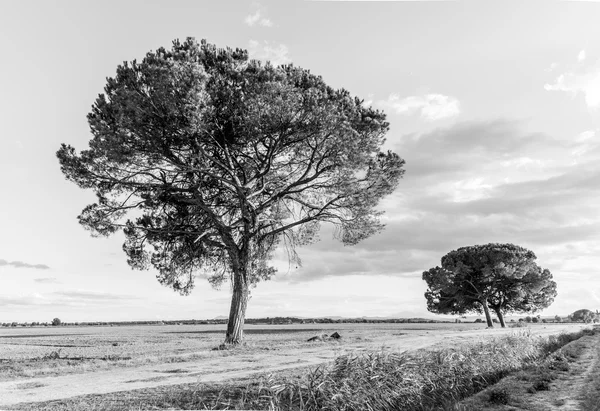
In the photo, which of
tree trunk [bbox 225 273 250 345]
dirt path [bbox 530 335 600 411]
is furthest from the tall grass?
tree trunk [bbox 225 273 250 345]

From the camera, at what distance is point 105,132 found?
22.0m

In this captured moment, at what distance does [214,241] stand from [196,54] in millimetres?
9797

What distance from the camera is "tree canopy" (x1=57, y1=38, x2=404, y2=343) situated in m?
21.6

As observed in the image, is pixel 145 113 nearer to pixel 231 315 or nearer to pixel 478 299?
pixel 231 315

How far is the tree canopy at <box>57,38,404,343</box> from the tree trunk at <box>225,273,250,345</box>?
0.07 meters

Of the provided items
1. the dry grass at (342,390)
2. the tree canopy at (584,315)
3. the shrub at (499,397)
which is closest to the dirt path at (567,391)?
the shrub at (499,397)

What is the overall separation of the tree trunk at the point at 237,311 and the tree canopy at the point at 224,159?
74mm

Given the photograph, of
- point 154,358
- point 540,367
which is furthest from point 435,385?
point 154,358

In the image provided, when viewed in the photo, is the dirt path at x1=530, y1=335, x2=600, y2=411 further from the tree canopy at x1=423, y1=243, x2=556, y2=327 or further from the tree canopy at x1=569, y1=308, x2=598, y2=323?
the tree canopy at x1=569, y1=308, x2=598, y2=323

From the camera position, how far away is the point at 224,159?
972 inches

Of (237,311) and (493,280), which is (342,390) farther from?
(493,280)

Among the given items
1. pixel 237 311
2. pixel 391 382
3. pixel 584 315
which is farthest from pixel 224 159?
pixel 584 315

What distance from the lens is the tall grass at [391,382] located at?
8.84 metres

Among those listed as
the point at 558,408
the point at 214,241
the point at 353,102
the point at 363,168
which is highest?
the point at 353,102
